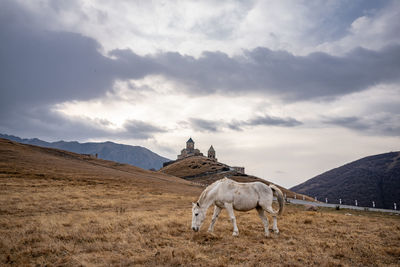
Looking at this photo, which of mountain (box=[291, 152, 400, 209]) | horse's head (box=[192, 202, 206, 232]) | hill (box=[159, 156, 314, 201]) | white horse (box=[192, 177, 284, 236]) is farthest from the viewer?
hill (box=[159, 156, 314, 201])

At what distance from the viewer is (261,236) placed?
11.4m

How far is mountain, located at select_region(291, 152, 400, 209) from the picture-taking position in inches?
3701

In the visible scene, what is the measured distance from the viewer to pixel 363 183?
110688 mm

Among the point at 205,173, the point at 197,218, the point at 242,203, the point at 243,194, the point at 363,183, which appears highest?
the point at 363,183

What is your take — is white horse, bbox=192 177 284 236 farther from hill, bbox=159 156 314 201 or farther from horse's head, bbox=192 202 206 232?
hill, bbox=159 156 314 201

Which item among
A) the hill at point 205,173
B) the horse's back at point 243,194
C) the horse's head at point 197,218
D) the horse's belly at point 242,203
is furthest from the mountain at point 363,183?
the horse's head at point 197,218

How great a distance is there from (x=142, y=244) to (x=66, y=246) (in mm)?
2601

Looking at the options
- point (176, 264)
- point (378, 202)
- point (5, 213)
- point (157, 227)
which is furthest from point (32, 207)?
point (378, 202)

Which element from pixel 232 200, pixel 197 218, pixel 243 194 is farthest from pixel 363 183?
pixel 197 218

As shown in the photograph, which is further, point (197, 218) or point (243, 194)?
point (243, 194)

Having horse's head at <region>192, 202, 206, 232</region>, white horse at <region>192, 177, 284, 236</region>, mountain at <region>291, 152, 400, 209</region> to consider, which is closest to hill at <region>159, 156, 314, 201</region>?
mountain at <region>291, 152, 400, 209</region>

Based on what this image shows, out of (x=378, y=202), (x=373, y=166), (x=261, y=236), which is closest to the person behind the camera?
(x=261, y=236)

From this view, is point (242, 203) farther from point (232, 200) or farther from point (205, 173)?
point (205, 173)

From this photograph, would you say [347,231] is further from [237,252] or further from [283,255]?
[237,252]
